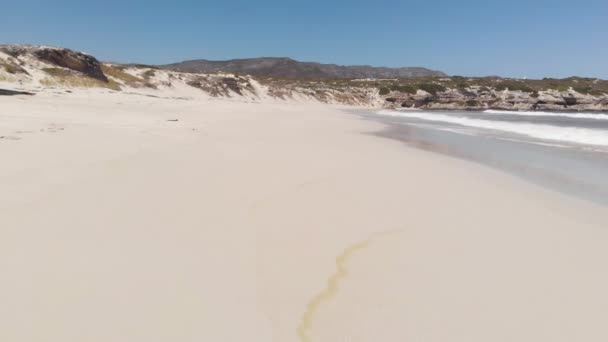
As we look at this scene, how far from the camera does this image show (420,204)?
4336mm

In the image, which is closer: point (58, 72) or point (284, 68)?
point (58, 72)

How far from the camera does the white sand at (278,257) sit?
6.36 feet

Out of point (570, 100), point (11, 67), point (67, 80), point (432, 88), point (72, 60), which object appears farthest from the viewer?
point (432, 88)

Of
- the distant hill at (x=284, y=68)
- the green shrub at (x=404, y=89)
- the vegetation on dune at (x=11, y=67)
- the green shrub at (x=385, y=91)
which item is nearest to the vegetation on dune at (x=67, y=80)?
the vegetation on dune at (x=11, y=67)

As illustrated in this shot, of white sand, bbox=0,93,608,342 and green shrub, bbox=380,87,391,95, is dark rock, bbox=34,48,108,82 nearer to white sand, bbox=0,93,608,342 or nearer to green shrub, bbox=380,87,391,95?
white sand, bbox=0,93,608,342

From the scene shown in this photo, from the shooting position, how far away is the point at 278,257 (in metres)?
2.73

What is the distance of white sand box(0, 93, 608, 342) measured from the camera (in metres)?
1.94

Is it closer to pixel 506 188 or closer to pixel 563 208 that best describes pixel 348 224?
pixel 563 208

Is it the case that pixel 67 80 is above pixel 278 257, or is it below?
above

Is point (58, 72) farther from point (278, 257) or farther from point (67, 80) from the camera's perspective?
point (278, 257)

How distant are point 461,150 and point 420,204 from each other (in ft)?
20.7

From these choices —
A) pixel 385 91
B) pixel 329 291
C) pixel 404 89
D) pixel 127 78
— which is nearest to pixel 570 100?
pixel 404 89


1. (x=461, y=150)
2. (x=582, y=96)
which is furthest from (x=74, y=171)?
(x=582, y=96)

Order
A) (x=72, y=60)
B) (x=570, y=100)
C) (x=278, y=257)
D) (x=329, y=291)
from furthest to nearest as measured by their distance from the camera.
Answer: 1. (x=570, y=100)
2. (x=72, y=60)
3. (x=278, y=257)
4. (x=329, y=291)
